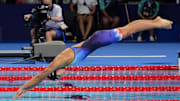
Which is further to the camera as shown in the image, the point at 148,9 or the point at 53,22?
the point at 148,9

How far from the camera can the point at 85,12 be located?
1179 centimetres

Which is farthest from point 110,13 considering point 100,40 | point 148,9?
point 100,40

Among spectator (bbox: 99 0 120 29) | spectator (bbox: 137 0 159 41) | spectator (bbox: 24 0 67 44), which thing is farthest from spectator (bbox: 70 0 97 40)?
spectator (bbox: 24 0 67 44)

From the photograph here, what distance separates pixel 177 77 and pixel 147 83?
467 mm

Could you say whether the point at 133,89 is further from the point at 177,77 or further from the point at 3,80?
the point at 3,80

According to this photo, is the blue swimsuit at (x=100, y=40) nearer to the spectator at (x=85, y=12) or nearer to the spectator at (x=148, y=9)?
the spectator at (x=85, y=12)

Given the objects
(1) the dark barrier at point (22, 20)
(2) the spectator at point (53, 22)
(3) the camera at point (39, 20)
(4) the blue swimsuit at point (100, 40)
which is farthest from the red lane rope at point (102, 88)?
(1) the dark barrier at point (22, 20)

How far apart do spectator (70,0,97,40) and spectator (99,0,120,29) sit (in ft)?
1.42

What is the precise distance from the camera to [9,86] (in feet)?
17.5

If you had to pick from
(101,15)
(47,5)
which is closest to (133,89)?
(47,5)

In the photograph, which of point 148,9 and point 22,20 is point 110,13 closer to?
point 148,9

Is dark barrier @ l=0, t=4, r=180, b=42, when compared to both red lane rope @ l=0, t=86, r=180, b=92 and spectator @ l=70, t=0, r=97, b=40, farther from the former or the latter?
red lane rope @ l=0, t=86, r=180, b=92

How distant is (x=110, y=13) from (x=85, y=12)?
37.2 inches

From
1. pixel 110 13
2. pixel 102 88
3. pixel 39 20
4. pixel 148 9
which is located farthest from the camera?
pixel 110 13
